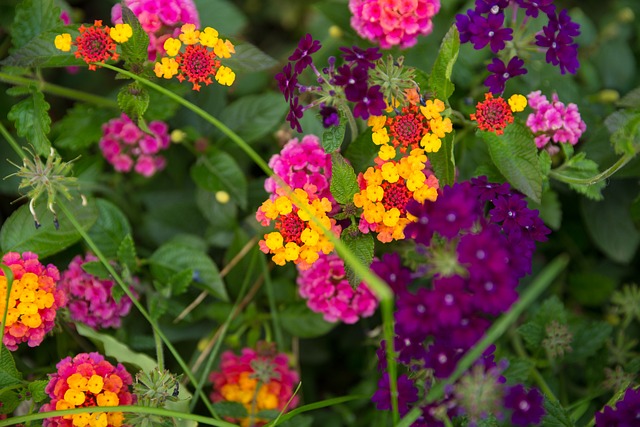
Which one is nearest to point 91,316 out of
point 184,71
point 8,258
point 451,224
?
point 8,258

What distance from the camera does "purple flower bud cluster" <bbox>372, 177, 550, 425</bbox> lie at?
123 cm

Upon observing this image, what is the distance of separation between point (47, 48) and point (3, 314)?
0.70 meters

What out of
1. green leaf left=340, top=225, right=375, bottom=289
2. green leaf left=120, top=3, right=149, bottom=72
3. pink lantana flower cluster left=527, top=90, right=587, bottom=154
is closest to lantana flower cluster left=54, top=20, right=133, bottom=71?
green leaf left=120, top=3, right=149, bottom=72

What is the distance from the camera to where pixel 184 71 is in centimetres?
154

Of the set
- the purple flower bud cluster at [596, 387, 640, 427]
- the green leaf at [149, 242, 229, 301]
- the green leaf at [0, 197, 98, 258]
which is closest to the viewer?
the purple flower bud cluster at [596, 387, 640, 427]

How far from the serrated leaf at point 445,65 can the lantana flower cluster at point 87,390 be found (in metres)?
1.06

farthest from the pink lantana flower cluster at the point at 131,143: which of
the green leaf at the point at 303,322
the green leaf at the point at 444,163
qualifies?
the green leaf at the point at 444,163

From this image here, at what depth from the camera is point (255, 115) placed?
2066 mm

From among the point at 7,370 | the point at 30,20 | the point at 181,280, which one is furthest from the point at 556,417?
the point at 30,20

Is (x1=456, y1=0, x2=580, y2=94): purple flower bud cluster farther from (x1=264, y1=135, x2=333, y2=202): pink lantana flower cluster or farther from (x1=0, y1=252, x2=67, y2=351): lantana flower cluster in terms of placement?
(x1=0, y1=252, x2=67, y2=351): lantana flower cluster

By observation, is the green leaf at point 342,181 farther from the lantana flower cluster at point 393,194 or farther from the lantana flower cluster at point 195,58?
the lantana flower cluster at point 195,58

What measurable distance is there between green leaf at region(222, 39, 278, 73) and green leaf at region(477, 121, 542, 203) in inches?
24.1

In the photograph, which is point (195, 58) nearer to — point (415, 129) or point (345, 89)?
point (345, 89)

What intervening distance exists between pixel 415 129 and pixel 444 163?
151mm
